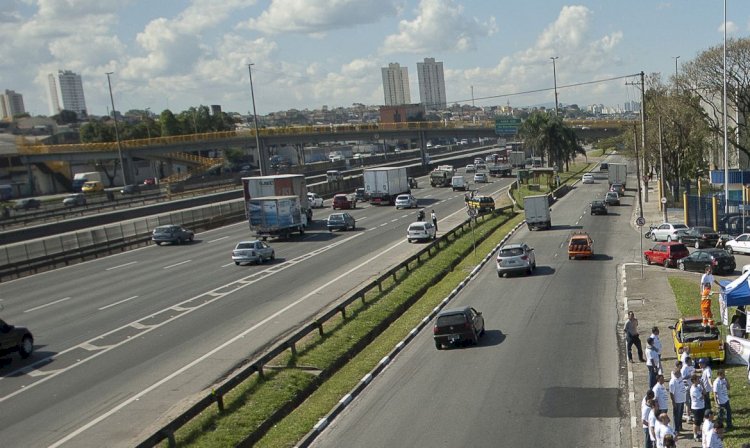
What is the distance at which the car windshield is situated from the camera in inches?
938

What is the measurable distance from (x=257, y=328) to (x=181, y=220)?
43554 mm

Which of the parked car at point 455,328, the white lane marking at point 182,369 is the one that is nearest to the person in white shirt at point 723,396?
the parked car at point 455,328

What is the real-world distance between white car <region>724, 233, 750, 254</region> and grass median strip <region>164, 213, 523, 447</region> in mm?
16398

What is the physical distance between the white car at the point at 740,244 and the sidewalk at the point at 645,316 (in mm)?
5806

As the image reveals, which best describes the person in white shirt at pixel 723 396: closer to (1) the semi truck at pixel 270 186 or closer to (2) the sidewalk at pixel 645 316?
(2) the sidewalk at pixel 645 316

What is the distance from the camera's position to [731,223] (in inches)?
1978

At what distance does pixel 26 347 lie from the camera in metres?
25.9

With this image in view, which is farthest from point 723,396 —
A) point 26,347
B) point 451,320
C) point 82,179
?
point 82,179

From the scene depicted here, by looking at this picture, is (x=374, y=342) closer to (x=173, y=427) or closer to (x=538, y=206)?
(x=173, y=427)

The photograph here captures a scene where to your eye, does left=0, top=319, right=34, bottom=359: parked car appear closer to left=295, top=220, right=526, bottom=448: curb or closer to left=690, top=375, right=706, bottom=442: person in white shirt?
left=295, top=220, right=526, bottom=448: curb

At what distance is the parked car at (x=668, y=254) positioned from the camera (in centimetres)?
3866

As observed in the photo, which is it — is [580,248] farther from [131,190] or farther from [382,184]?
[131,190]

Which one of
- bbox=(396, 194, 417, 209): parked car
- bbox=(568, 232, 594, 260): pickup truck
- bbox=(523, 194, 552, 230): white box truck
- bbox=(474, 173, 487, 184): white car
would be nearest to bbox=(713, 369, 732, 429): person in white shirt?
bbox=(568, 232, 594, 260): pickup truck

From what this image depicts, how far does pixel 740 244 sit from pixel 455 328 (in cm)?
2584
